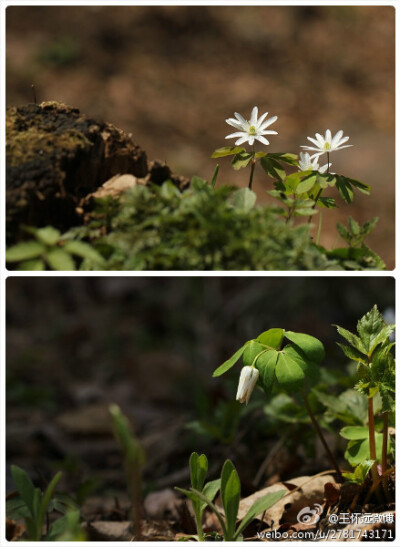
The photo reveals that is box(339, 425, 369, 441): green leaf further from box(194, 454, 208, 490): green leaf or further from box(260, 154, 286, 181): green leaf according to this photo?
box(260, 154, 286, 181): green leaf

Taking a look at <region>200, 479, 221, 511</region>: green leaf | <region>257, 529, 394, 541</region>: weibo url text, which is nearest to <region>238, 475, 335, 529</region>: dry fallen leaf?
<region>257, 529, 394, 541</region>: weibo url text

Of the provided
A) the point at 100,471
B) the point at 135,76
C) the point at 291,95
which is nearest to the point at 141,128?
the point at 135,76

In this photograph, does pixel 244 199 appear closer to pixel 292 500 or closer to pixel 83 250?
pixel 83 250

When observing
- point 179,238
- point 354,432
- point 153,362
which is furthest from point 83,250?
point 153,362

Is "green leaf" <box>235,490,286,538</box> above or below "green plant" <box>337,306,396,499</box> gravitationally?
below

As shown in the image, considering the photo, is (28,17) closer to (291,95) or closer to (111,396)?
(291,95)

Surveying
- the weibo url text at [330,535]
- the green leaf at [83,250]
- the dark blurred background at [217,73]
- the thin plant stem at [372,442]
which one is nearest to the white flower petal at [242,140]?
the green leaf at [83,250]
